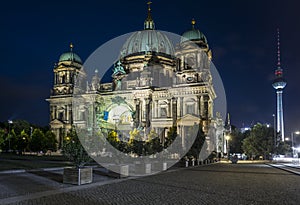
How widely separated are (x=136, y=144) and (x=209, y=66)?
39.9 m

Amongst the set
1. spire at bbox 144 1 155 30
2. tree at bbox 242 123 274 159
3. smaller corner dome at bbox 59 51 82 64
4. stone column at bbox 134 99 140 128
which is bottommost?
tree at bbox 242 123 274 159

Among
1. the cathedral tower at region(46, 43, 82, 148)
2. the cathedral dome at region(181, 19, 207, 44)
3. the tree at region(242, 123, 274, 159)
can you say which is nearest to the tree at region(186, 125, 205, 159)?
the tree at region(242, 123, 274, 159)

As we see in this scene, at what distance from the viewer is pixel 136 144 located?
138 ft

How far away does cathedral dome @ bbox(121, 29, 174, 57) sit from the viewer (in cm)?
8990

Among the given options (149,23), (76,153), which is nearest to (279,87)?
(149,23)

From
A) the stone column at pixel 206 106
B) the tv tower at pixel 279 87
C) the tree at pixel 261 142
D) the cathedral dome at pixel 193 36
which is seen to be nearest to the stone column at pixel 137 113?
the stone column at pixel 206 106

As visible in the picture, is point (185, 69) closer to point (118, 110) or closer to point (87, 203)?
point (118, 110)

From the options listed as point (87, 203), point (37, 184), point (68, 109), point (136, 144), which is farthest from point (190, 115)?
point (87, 203)

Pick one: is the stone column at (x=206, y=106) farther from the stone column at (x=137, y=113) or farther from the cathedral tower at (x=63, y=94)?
the cathedral tower at (x=63, y=94)

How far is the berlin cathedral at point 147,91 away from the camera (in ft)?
235

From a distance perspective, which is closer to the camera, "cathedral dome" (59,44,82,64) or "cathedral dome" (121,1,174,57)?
"cathedral dome" (121,1,174,57)

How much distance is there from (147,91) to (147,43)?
2025 centimetres

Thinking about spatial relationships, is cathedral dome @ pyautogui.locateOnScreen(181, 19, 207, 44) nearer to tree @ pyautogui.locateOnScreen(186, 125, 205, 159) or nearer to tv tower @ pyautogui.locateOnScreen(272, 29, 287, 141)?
tree @ pyautogui.locateOnScreen(186, 125, 205, 159)

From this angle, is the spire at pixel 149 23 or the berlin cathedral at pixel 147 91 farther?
the spire at pixel 149 23
